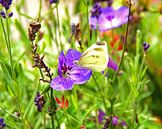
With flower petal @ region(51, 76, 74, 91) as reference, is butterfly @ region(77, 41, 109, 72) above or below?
above

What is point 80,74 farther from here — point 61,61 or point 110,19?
point 110,19

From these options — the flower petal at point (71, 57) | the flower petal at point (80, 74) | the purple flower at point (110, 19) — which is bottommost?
the purple flower at point (110, 19)

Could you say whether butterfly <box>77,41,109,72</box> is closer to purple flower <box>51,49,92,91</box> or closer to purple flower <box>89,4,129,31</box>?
purple flower <box>51,49,92,91</box>

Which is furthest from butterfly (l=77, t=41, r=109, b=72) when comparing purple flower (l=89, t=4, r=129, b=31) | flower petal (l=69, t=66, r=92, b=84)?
purple flower (l=89, t=4, r=129, b=31)

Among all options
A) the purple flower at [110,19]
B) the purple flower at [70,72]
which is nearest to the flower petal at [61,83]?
the purple flower at [70,72]

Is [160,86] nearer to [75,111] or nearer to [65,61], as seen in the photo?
[75,111]

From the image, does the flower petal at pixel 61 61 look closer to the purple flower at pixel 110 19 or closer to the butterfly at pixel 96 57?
the butterfly at pixel 96 57

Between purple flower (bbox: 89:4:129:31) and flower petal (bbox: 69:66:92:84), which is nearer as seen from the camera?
flower petal (bbox: 69:66:92:84)

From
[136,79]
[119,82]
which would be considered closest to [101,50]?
[136,79]
